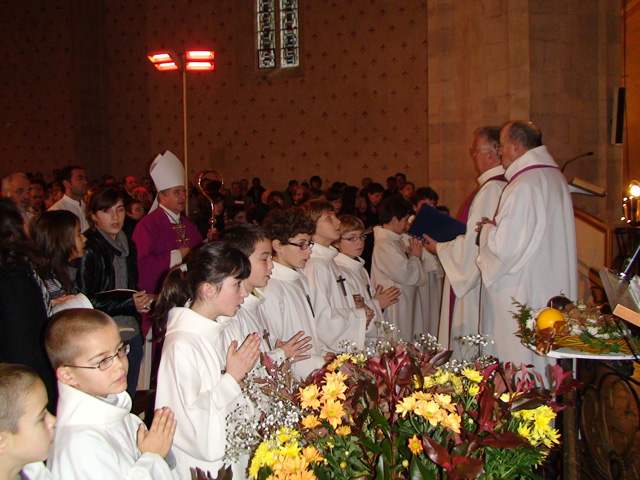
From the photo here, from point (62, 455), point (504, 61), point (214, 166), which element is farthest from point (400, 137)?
point (62, 455)

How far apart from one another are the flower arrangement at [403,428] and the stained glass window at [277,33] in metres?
12.9

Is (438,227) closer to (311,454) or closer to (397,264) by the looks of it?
(397,264)

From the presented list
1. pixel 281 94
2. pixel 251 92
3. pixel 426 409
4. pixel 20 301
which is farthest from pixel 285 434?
pixel 251 92

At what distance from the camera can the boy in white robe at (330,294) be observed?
3562 millimetres

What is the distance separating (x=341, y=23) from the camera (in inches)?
516

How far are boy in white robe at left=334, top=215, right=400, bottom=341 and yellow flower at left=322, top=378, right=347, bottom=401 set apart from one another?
275cm

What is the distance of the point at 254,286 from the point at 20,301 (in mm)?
947

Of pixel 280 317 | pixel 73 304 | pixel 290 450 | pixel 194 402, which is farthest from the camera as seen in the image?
pixel 280 317

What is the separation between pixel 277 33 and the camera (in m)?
13.8

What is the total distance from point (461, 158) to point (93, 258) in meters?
4.95

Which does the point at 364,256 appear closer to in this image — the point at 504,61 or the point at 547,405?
the point at 504,61

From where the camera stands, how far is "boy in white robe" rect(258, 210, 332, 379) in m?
3.22

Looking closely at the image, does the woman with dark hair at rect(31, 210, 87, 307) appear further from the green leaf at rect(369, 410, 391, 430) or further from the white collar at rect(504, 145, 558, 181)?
the white collar at rect(504, 145, 558, 181)

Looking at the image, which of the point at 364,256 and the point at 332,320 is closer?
the point at 332,320
